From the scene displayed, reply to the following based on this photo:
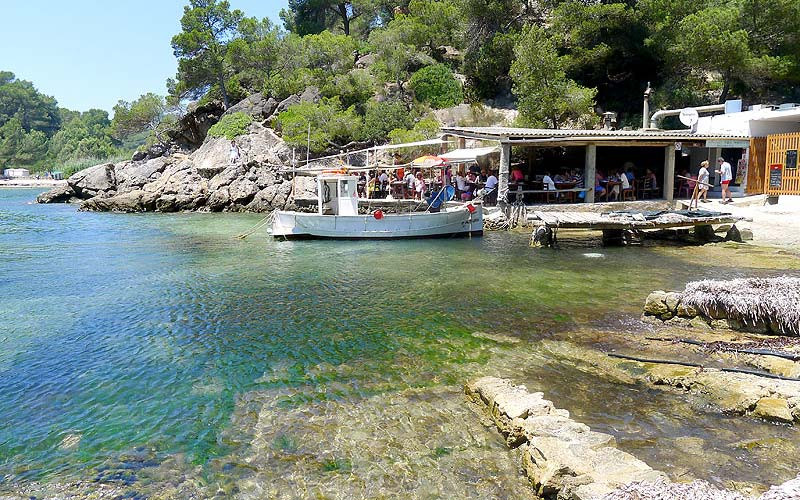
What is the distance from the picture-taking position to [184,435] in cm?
643

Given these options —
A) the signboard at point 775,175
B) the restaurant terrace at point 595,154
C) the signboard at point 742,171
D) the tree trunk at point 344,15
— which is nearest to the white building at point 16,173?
the tree trunk at point 344,15

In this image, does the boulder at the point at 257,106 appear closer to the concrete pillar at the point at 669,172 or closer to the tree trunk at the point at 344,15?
the tree trunk at the point at 344,15

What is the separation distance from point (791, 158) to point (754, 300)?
15845 millimetres

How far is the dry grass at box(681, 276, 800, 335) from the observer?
28.4 ft

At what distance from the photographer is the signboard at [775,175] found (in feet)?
71.4

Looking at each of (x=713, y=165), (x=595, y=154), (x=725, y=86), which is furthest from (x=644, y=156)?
(x=725, y=86)

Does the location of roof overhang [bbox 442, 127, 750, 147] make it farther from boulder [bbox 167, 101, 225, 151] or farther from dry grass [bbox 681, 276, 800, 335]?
boulder [bbox 167, 101, 225, 151]

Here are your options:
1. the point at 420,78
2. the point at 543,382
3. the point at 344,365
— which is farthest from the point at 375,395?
the point at 420,78

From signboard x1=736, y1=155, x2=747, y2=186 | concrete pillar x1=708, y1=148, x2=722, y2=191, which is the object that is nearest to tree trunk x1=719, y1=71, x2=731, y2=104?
concrete pillar x1=708, y1=148, x2=722, y2=191

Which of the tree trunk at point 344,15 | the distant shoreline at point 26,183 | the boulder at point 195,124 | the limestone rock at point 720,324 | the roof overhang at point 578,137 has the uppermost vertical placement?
the tree trunk at point 344,15

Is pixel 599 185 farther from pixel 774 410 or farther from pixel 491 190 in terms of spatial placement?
pixel 774 410

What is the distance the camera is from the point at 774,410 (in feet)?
20.2

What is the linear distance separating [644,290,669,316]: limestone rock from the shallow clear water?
44cm

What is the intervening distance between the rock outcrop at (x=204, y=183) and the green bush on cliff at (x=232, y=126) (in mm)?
665
